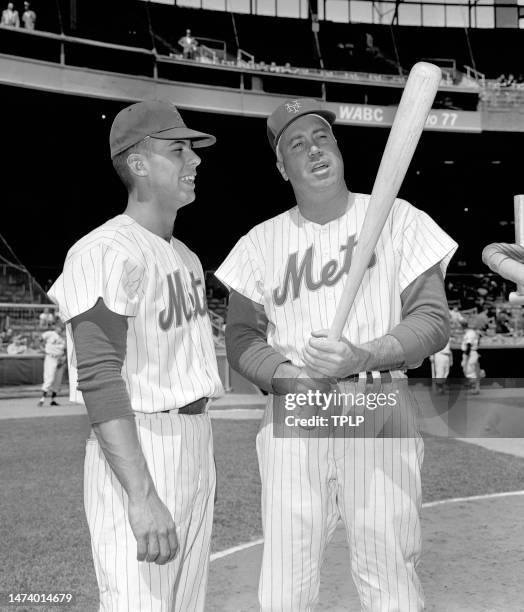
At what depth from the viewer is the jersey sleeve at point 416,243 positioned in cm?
201

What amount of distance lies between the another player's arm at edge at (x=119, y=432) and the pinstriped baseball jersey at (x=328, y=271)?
0.51 m

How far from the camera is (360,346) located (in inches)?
72.1

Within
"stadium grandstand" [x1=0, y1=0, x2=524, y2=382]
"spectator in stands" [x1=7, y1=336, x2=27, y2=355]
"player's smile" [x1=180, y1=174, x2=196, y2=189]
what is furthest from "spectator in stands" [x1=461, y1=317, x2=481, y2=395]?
"player's smile" [x1=180, y1=174, x2=196, y2=189]

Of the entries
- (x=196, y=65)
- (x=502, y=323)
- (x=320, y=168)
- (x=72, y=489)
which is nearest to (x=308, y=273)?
(x=320, y=168)

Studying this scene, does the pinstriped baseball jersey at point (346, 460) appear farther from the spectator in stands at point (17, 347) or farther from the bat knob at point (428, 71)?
the spectator in stands at point (17, 347)

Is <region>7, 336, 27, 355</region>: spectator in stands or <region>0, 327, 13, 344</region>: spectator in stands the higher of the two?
<region>0, 327, 13, 344</region>: spectator in stands

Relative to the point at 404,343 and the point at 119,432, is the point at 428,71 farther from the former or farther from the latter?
Result: the point at 119,432

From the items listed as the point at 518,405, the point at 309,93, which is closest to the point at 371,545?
the point at 518,405

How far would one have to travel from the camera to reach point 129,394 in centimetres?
189

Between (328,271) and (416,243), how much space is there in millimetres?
269

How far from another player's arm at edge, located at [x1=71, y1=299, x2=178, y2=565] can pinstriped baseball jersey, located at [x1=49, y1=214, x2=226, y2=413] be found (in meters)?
0.06

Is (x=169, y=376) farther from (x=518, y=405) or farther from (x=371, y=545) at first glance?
(x=518, y=405)

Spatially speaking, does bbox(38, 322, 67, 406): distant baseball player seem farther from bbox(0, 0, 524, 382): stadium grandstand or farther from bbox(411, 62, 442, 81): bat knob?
bbox(411, 62, 442, 81): bat knob

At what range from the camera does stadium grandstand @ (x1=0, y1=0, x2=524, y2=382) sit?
789 inches
